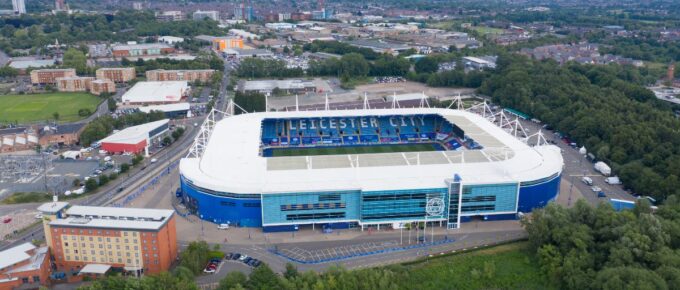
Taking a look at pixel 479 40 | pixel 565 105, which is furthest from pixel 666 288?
pixel 479 40

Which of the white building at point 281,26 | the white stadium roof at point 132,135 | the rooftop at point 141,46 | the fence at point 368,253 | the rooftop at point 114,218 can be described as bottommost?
the fence at point 368,253

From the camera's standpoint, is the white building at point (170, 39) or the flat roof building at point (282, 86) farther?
the white building at point (170, 39)

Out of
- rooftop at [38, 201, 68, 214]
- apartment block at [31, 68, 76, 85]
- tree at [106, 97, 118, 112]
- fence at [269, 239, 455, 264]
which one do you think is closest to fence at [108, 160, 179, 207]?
rooftop at [38, 201, 68, 214]

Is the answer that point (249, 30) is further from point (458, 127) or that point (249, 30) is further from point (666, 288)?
point (666, 288)

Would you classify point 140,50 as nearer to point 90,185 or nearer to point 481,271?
point 90,185

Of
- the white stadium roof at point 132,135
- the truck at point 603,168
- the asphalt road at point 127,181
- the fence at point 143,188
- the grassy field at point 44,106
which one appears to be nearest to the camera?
the asphalt road at point 127,181

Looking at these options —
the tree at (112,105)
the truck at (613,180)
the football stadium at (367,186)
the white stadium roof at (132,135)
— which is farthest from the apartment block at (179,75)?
the truck at (613,180)

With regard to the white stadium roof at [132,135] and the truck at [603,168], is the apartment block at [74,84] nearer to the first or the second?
the white stadium roof at [132,135]
